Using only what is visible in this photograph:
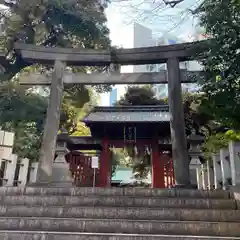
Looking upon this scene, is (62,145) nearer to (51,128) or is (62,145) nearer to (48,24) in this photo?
(51,128)

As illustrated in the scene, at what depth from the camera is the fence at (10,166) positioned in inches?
255

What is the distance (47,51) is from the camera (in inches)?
340

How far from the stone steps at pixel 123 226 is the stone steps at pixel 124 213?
0.27 metres

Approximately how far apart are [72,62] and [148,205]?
552 centimetres

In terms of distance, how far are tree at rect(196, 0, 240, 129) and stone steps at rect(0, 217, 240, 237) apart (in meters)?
2.43

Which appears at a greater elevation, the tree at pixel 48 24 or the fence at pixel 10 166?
the tree at pixel 48 24

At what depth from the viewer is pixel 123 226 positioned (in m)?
4.14

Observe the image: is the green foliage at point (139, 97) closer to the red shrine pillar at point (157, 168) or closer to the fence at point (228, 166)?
the red shrine pillar at point (157, 168)

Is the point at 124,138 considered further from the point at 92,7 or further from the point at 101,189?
the point at 101,189

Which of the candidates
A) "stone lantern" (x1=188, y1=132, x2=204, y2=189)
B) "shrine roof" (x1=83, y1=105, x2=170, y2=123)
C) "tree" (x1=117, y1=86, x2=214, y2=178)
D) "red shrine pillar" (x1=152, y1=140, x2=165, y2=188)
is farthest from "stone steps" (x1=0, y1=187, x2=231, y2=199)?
"tree" (x1=117, y1=86, x2=214, y2=178)

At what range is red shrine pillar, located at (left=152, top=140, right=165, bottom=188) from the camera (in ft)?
39.7

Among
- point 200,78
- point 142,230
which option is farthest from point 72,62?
point 142,230

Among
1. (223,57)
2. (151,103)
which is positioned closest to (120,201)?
(223,57)

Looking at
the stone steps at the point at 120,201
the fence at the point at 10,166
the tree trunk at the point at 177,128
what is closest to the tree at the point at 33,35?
the fence at the point at 10,166
